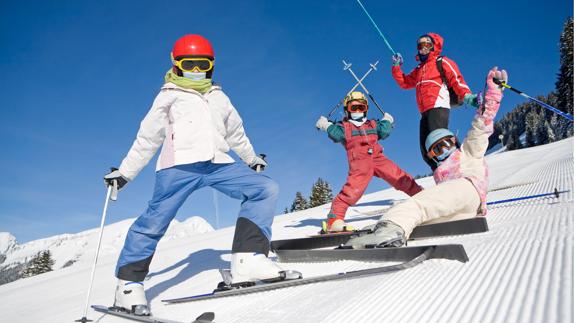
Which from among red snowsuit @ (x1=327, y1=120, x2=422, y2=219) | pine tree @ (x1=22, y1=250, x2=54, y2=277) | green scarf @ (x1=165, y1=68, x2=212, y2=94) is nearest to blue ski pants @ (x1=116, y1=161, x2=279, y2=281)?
green scarf @ (x1=165, y1=68, x2=212, y2=94)

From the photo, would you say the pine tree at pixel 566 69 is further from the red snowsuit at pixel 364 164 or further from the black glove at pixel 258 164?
the black glove at pixel 258 164

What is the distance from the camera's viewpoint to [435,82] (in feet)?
16.3

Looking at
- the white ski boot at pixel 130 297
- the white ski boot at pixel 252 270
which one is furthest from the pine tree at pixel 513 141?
the white ski boot at pixel 130 297

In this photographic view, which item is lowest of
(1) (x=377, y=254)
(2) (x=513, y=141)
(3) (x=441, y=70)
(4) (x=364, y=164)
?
(1) (x=377, y=254)

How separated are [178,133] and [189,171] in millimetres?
307

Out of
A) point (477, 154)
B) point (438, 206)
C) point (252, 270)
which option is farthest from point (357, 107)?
point (252, 270)

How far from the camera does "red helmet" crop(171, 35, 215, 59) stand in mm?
3133

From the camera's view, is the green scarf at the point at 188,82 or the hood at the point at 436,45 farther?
the hood at the point at 436,45

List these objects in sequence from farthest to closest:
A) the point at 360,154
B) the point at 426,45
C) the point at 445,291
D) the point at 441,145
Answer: the point at 426,45 < the point at 360,154 < the point at 441,145 < the point at 445,291

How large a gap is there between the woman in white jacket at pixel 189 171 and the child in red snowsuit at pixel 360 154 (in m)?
1.80

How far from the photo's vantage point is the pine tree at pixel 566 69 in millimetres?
35406

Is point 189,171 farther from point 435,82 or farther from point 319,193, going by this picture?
point 319,193

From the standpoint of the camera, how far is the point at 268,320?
5.55 feet

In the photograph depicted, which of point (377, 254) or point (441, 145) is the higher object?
point (441, 145)
